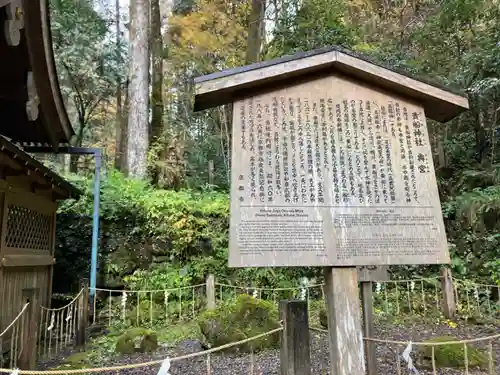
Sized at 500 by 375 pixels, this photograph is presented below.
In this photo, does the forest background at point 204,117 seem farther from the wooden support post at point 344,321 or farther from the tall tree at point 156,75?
the wooden support post at point 344,321

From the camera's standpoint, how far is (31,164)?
5.99 metres

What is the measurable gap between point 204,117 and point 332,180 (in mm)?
15903

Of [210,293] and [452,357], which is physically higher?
[210,293]

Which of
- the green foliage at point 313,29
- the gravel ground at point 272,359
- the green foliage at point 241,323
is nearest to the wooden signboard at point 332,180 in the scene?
the gravel ground at point 272,359

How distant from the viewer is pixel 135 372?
6.20 m

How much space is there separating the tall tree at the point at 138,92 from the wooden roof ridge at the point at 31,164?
5290 mm

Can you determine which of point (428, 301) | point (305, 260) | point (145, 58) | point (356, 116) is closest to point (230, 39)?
point (145, 58)

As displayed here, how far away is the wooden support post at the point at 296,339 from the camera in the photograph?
4.07 metres

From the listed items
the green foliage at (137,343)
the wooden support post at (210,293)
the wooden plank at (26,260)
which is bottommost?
the green foliage at (137,343)

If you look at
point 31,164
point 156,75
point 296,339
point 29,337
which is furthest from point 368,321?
point 156,75

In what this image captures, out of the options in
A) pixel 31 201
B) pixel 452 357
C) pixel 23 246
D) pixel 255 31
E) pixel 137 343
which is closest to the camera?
pixel 452 357

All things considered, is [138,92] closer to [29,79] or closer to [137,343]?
[29,79]

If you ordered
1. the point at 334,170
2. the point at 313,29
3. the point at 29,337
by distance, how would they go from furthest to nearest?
the point at 313,29 → the point at 29,337 → the point at 334,170

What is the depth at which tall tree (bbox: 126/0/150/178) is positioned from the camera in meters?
13.8
